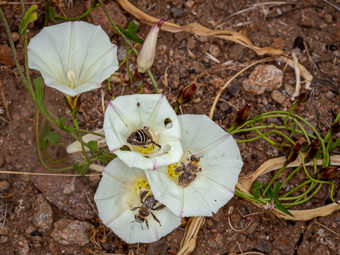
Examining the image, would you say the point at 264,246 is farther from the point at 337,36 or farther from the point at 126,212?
the point at 337,36

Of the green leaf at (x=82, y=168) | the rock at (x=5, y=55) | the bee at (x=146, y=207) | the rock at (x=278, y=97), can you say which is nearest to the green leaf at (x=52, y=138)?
the green leaf at (x=82, y=168)

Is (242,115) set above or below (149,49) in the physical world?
below

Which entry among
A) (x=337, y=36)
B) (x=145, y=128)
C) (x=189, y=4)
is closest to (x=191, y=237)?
(x=145, y=128)

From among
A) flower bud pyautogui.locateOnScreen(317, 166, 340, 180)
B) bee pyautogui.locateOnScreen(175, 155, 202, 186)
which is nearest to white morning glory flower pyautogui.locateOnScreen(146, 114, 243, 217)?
bee pyautogui.locateOnScreen(175, 155, 202, 186)

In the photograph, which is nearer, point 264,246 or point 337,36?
point 264,246

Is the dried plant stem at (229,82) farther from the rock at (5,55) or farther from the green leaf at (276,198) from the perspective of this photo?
the rock at (5,55)

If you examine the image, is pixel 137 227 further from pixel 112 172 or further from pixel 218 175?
pixel 218 175
